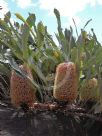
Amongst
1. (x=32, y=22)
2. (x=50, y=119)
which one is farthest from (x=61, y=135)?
(x=32, y=22)

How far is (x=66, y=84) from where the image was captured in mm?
767

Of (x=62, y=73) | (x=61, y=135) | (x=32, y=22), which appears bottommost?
(x=61, y=135)

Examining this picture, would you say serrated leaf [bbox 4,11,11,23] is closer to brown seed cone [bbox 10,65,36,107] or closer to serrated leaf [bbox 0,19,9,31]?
serrated leaf [bbox 0,19,9,31]

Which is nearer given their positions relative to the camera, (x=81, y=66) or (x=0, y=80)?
(x=81, y=66)

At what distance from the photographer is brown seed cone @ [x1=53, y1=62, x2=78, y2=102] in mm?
764

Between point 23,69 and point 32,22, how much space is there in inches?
6.8

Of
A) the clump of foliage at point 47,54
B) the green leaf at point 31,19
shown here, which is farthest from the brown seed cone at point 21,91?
the green leaf at point 31,19

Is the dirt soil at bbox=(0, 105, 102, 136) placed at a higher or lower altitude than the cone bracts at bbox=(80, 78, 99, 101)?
lower

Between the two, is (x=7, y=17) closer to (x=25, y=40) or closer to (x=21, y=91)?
(x=25, y=40)

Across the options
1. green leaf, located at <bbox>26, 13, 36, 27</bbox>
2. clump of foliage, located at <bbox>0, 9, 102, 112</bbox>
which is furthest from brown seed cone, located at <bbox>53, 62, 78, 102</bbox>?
green leaf, located at <bbox>26, 13, 36, 27</bbox>

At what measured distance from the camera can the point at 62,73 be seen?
0.78 metres

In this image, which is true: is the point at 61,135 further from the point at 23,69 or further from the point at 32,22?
the point at 32,22


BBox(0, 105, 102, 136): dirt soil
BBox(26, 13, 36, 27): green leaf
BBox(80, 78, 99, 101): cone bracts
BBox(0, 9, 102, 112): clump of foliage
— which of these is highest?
BBox(26, 13, 36, 27): green leaf

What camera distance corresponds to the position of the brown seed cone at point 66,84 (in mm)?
764
